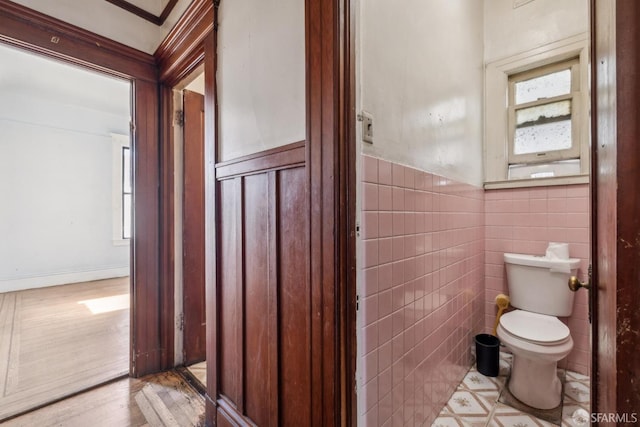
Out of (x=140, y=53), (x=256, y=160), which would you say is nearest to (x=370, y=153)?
(x=256, y=160)

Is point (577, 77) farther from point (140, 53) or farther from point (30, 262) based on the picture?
point (30, 262)

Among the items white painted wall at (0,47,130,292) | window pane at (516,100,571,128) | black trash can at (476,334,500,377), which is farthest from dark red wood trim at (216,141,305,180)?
white painted wall at (0,47,130,292)

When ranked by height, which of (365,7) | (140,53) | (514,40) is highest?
(514,40)

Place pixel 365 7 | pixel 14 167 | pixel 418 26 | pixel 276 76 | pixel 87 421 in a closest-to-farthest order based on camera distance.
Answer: pixel 365 7 < pixel 276 76 < pixel 418 26 < pixel 87 421 < pixel 14 167

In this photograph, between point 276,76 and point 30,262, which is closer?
point 276,76

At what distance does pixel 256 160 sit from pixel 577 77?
243 cm

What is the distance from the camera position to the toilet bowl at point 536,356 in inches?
59.0

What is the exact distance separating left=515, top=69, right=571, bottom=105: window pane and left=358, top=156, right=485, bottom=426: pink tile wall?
1038 millimetres

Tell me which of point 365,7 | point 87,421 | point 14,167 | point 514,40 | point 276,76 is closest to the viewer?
point 365,7

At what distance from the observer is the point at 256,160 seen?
1.15 metres

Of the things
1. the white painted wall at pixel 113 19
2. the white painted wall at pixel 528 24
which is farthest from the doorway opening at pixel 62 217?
the white painted wall at pixel 528 24

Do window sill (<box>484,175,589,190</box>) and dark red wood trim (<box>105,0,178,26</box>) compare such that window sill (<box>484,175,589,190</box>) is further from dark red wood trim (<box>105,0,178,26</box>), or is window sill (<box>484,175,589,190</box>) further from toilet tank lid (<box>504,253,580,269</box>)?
dark red wood trim (<box>105,0,178,26</box>)

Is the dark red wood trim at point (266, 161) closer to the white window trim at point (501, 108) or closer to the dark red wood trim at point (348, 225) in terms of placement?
the dark red wood trim at point (348, 225)

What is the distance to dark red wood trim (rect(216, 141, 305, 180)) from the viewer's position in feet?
3.24
